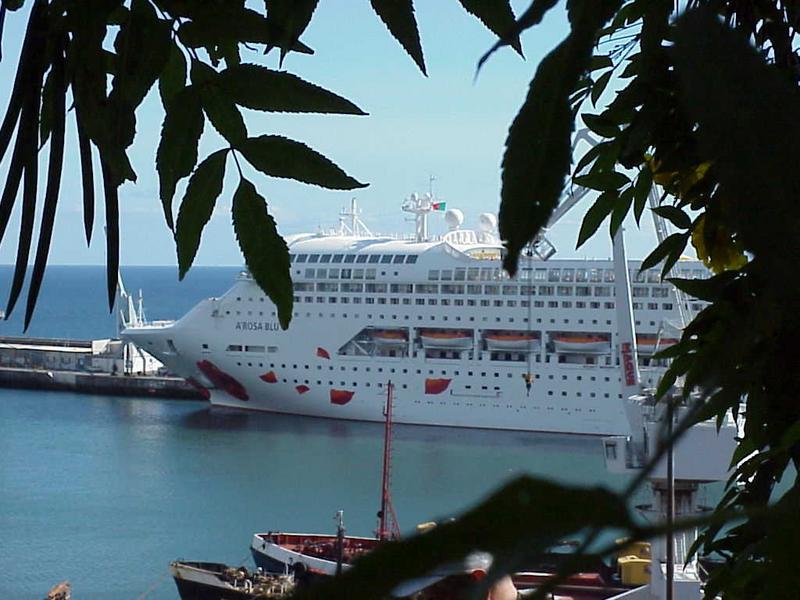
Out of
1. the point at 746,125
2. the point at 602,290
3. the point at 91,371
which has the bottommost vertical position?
the point at 91,371

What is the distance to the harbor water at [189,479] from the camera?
19.2 ft

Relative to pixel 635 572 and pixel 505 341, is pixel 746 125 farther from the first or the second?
pixel 505 341

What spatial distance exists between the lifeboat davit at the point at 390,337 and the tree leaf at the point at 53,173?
1006cm

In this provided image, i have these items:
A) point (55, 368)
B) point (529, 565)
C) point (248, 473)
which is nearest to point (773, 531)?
point (529, 565)

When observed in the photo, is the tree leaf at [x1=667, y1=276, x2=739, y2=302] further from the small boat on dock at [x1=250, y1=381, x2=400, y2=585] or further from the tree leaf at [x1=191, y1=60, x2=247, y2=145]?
the small boat on dock at [x1=250, y1=381, x2=400, y2=585]

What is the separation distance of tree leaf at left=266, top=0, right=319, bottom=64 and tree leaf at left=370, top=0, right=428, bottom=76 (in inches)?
0.7

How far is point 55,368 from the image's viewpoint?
12.6 metres

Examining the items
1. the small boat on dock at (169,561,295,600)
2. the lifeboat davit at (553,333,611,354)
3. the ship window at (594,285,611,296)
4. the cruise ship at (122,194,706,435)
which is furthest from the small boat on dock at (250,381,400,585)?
the ship window at (594,285,611,296)

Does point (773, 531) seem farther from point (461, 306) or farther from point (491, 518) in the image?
point (461, 306)

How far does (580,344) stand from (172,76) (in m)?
9.97

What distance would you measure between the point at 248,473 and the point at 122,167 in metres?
7.23

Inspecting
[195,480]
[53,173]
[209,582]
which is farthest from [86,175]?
[195,480]

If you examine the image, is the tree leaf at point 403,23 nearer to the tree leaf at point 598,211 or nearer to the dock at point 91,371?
the tree leaf at point 598,211

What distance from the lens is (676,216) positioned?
0.40 m
